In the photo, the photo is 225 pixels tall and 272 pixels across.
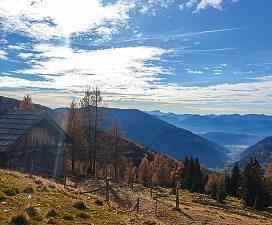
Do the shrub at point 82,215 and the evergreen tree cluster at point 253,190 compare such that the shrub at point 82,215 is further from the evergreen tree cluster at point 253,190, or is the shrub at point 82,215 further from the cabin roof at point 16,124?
the evergreen tree cluster at point 253,190

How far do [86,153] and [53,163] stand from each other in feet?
77.8

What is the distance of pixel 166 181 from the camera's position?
164375 mm

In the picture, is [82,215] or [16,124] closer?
[82,215]

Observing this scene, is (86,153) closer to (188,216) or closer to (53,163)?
(53,163)

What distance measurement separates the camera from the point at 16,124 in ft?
148

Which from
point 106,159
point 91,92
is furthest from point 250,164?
point 91,92

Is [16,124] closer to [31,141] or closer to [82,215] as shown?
[31,141]

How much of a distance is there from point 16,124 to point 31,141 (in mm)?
2791

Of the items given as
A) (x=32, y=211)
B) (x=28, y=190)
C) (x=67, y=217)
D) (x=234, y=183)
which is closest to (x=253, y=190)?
(x=234, y=183)

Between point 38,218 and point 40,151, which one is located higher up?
point 40,151

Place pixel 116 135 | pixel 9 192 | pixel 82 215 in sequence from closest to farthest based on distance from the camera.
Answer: pixel 82 215
pixel 9 192
pixel 116 135

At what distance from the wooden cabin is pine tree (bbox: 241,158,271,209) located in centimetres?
5630

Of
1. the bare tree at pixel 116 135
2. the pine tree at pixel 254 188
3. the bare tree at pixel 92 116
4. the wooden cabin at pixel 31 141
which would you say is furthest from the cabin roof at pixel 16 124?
the pine tree at pixel 254 188

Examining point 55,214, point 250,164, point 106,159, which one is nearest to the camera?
point 55,214
